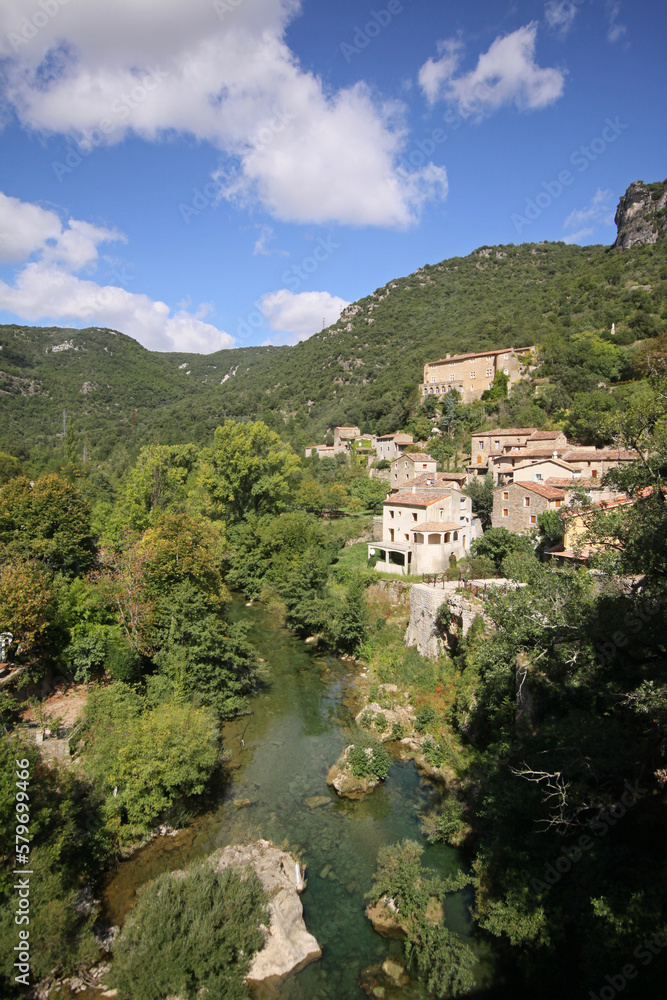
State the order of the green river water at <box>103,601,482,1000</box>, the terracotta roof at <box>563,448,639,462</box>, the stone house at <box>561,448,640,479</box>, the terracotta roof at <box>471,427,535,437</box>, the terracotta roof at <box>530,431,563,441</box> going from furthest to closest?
the terracotta roof at <box>471,427,535,437</box>
the terracotta roof at <box>530,431,563,441</box>
the stone house at <box>561,448,640,479</box>
the terracotta roof at <box>563,448,639,462</box>
the green river water at <box>103,601,482,1000</box>

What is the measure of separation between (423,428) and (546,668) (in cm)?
4458

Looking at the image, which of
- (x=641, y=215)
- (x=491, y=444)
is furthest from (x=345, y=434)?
(x=641, y=215)

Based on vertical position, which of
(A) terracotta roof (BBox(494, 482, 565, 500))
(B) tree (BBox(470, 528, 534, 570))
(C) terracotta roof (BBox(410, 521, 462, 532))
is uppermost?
(A) terracotta roof (BBox(494, 482, 565, 500))

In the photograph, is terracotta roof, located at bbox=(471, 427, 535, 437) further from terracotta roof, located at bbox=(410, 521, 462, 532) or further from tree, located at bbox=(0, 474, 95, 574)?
tree, located at bbox=(0, 474, 95, 574)

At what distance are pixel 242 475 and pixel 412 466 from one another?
16933 millimetres

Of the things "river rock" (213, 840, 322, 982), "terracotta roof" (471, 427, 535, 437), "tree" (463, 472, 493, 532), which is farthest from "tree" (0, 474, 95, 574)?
"terracotta roof" (471, 427, 535, 437)

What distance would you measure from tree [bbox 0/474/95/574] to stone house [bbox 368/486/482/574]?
53.1ft

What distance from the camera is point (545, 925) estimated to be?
888 centimetres

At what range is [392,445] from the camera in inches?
2205

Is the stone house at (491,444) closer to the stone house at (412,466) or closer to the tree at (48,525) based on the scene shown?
the stone house at (412,466)

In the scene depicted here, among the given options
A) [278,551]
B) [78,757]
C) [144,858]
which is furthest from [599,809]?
[278,551]

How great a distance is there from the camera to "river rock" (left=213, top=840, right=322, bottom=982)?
9.30 metres

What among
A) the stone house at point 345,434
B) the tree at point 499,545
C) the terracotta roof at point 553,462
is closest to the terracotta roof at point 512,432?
the terracotta roof at point 553,462

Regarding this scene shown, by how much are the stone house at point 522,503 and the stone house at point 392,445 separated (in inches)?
971
